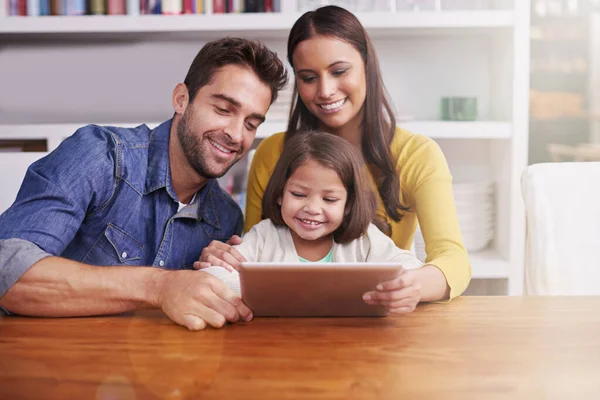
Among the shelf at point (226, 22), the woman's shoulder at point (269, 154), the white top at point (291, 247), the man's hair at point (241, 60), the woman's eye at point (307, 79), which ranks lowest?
the white top at point (291, 247)

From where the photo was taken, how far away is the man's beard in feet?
5.50

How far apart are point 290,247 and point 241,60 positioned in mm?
472

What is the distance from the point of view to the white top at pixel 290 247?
63.5 inches

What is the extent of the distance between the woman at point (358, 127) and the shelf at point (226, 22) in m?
0.67

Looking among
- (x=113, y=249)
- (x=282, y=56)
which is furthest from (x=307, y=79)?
(x=282, y=56)

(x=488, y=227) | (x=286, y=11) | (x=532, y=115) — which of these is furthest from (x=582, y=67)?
(x=286, y=11)

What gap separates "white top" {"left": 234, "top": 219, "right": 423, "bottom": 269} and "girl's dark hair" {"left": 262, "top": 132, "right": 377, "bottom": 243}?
0.02 meters

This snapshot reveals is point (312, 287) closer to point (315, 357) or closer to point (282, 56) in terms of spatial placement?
point (315, 357)

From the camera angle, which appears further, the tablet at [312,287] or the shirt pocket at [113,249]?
the shirt pocket at [113,249]

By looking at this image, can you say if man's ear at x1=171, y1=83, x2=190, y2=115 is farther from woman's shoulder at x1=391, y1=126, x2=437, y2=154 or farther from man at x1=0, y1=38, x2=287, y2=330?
woman's shoulder at x1=391, y1=126, x2=437, y2=154

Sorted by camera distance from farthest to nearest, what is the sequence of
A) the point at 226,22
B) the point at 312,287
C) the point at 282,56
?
the point at 282,56
the point at 226,22
the point at 312,287

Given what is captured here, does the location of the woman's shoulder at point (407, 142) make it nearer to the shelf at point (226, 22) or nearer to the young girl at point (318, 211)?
the young girl at point (318, 211)

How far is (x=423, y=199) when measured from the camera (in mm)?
1707

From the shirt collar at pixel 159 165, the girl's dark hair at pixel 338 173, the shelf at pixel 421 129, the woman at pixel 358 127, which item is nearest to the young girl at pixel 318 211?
the girl's dark hair at pixel 338 173
